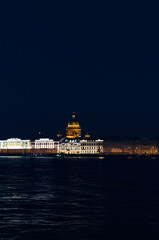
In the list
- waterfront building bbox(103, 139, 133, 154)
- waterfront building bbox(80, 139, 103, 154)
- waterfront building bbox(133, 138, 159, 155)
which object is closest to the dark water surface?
waterfront building bbox(133, 138, 159, 155)

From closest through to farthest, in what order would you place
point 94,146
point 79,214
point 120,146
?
1. point 79,214
2. point 120,146
3. point 94,146

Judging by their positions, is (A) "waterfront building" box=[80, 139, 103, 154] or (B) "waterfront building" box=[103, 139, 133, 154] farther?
(A) "waterfront building" box=[80, 139, 103, 154]

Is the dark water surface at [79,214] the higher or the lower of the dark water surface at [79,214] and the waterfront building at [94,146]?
the lower

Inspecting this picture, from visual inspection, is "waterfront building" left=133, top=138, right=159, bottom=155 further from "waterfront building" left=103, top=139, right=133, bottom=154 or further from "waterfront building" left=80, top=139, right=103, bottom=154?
"waterfront building" left=80, top=139, right=103, bottom=154

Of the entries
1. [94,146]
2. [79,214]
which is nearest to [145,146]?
[94,146]

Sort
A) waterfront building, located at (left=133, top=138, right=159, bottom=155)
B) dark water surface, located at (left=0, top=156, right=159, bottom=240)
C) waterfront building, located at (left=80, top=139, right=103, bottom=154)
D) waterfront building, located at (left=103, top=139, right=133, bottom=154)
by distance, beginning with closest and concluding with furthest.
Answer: dark water surface, located at (left=0, top=156, right=159, bottom=240), waterfront building, located at (left=133, top=138, right=159, bottom=155), waterfront building, located at (left=103, top=139, right=133, bottom=154), waterfront building, located at (left=80, top=139, right=103, bottom=154)

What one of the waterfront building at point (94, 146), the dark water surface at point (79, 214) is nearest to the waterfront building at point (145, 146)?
the waterfront building at point (94, 146)

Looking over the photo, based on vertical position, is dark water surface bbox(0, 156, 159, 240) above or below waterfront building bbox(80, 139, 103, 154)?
below

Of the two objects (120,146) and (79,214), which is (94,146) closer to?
(120,146)

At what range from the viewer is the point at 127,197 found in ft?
107

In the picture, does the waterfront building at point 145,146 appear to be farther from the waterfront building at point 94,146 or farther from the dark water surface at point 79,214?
the dark water surface at point 79,214

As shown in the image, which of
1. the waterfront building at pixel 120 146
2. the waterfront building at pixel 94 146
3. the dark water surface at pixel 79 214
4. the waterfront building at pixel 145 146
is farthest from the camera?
the waterfront building at pixel 94 146

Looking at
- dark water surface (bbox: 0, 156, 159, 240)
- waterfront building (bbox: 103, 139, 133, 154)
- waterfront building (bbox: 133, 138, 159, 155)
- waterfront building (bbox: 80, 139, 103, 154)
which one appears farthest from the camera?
waterfront building (bbox: 80, 139, 103, 154)

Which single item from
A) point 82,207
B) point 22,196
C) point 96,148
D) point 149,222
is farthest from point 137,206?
point 96,148
